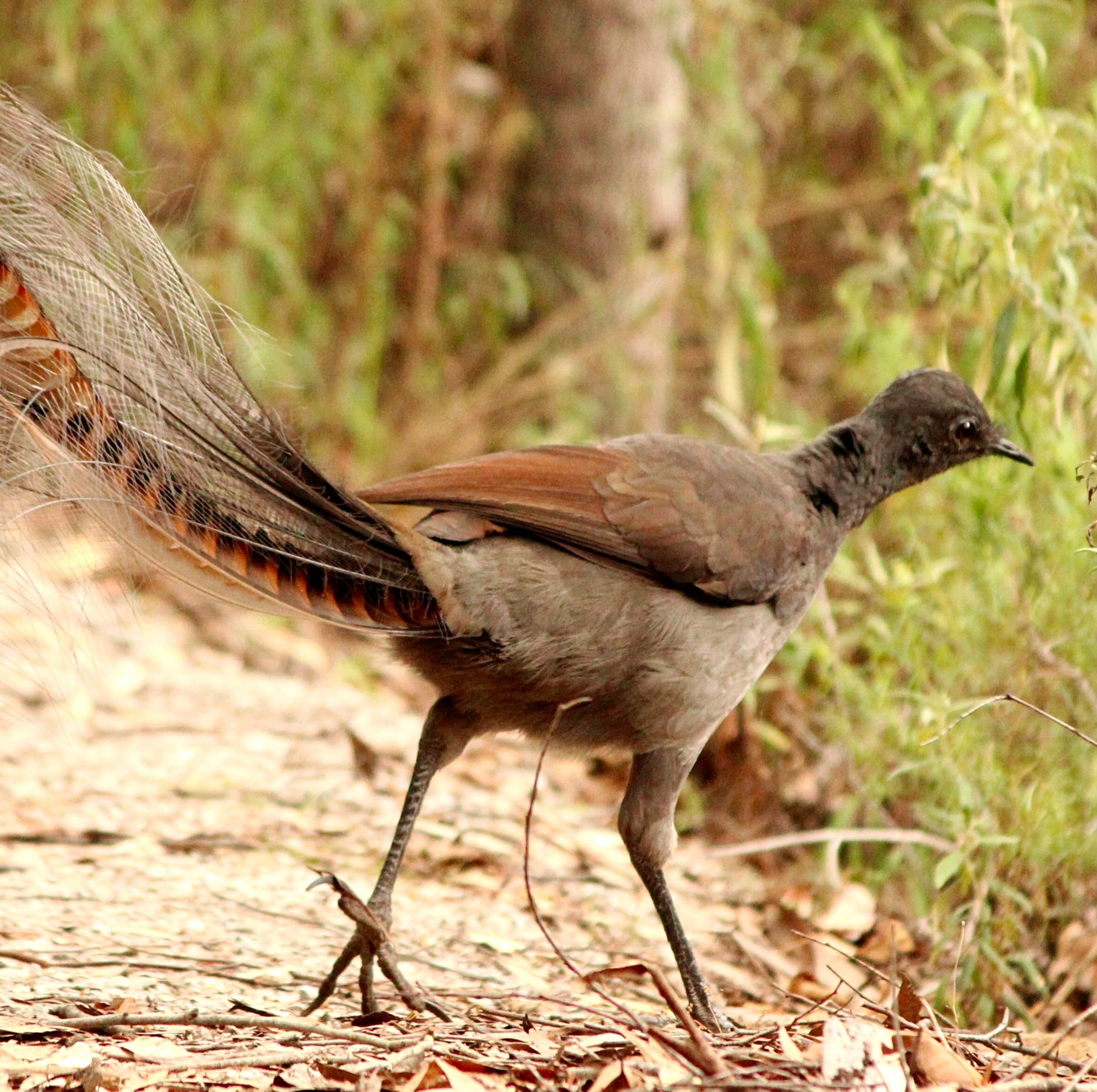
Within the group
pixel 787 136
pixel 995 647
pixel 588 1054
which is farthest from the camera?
pixel 787 136

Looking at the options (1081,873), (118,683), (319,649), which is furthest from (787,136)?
(1081,873)

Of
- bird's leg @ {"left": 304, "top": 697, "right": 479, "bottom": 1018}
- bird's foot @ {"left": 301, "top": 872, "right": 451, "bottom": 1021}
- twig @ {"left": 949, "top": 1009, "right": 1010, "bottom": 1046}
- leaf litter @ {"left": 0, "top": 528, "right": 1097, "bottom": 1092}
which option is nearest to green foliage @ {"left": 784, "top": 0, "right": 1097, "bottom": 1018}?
leaf litter @ {"left": 0, "top": 528, "right": 1097, "bottom": 1092}

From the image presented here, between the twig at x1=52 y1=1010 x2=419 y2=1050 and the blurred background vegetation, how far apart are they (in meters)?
1.60

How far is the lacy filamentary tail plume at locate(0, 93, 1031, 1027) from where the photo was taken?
2887 millimetres

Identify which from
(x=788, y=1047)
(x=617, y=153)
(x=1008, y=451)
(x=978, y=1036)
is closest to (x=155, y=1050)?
(x=788, y=1047)

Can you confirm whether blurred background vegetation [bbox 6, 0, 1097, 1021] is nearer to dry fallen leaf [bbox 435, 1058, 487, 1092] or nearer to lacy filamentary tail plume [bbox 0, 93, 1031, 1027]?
lacy filamentary tail plume [bbox 0, 93, 1031, 1027]

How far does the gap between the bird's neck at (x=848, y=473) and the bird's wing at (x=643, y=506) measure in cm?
13

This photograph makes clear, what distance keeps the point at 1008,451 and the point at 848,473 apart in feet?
1.40

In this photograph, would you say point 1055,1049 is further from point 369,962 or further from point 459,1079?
point 369,962

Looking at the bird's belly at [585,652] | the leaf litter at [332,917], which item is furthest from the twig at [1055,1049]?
the bird's belly at [585,652]

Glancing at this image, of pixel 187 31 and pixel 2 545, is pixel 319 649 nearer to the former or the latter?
A: pixel 187 31

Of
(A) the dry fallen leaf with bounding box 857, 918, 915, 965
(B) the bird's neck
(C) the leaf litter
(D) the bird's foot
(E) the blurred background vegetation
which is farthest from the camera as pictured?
(A) the dry fallen leaf with bounding box 857, 918, 915, 965

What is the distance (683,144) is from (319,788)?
12.8 ft

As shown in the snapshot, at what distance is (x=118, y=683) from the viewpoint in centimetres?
575
